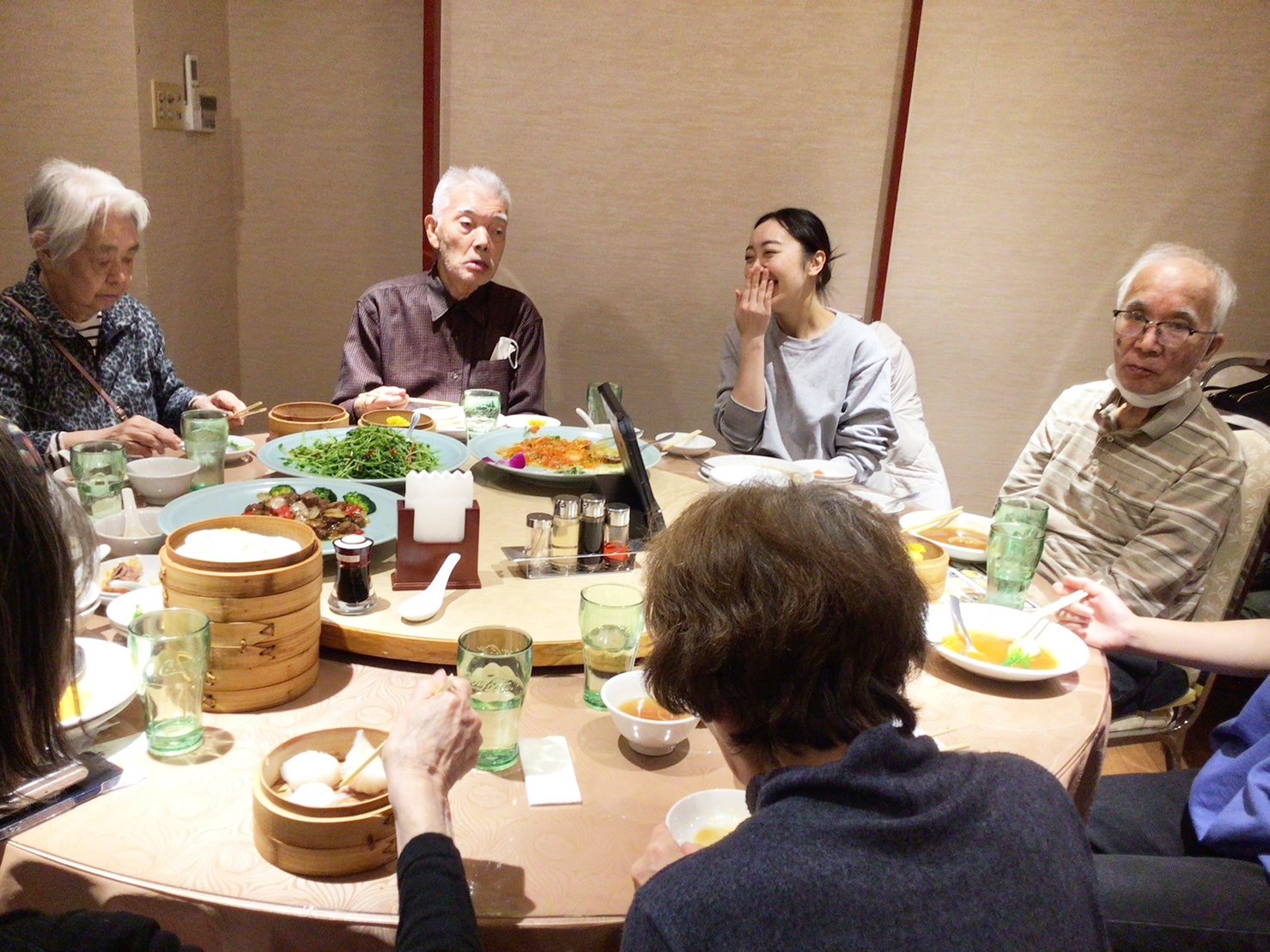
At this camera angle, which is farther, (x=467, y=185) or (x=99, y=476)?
(x=467, y=185)

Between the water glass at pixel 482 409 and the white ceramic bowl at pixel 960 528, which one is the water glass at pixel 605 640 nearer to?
the white ceramic bowl at pixel 960 528

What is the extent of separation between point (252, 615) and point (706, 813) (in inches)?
26.0

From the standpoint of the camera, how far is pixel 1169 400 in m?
2.44

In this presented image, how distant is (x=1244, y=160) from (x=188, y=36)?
4.20 metres

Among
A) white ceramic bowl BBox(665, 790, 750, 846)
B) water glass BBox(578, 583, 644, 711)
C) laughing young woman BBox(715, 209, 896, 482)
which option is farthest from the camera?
laughing young woman BBox(715, 209, 896, 482)

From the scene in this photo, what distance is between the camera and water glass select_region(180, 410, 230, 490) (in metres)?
2.07

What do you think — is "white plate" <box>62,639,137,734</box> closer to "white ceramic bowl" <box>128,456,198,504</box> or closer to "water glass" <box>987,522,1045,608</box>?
"white ceramic bowl" <box>128,456,198,504</box>

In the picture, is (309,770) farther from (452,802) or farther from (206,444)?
(206,444)

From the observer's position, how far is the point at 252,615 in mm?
1302

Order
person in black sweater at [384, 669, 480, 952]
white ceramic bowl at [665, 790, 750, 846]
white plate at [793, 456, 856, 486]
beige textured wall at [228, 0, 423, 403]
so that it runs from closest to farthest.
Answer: person in black sweater at [384, 669, 480, 952] → white ceramic bowl at [665, 790, 750, 846] → white plate at [793, 456, 856, 486] → beige textured wall at [228, 0, 423, 403]

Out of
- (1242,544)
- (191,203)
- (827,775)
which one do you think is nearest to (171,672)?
(827,775)

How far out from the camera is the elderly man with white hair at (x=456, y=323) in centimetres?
334

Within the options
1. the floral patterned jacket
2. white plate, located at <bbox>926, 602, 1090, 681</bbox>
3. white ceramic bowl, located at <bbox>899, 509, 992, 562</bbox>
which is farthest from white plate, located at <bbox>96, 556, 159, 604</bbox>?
white ceramic bowl, located at <bbox>899, 509, 992, 562</bbox>

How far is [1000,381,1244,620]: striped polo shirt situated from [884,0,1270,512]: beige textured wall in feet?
4.45
